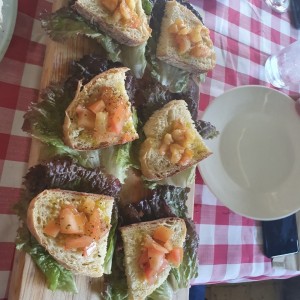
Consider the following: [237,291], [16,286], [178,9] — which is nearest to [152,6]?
[178,9]

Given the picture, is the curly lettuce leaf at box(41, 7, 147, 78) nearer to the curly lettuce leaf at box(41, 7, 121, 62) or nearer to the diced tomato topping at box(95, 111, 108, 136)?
the curly lettuce leaf at box(41, 7, 121, 62)

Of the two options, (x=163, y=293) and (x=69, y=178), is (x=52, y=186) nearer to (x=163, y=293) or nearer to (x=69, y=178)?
(x=69, y=178)

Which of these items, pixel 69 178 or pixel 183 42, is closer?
pixel 69 178

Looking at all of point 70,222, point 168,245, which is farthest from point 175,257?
point 70,222

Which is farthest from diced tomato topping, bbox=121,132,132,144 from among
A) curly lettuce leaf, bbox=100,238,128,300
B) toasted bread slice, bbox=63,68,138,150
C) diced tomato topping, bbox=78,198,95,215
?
curly lettuce leaf, bbox=100,238,128,300

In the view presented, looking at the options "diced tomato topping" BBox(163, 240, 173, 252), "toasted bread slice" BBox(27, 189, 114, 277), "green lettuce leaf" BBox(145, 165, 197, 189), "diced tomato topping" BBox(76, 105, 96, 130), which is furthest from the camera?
"green lettuce leaf" BBox(145, 165, 197, 189)

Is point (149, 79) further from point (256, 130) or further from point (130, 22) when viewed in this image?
point (256, 130)
